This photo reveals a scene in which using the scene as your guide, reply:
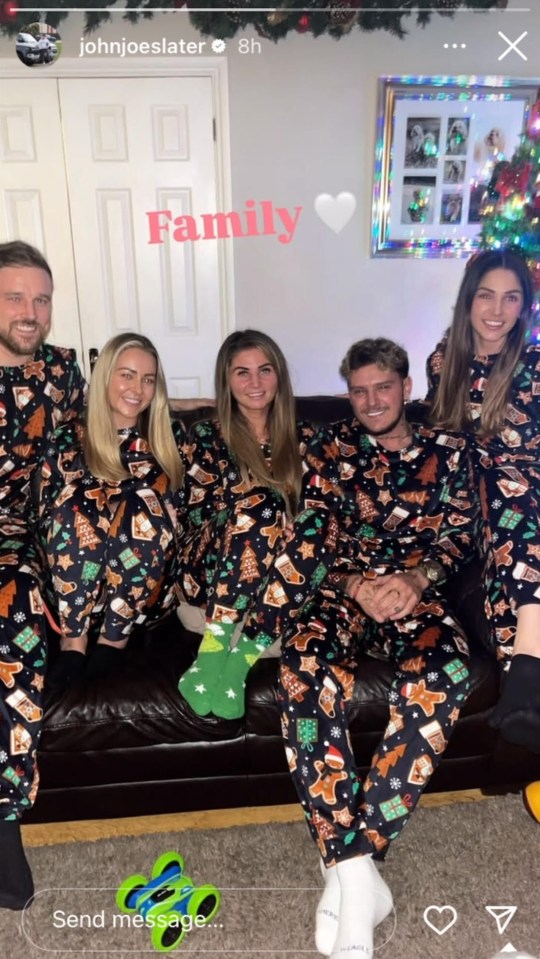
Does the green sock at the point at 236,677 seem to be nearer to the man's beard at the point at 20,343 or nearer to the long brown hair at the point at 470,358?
the long brown hair at the point at 470,358

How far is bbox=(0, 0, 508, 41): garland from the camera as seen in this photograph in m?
2.87

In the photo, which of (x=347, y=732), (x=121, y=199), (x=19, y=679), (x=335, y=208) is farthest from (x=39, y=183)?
(x=347, y=732)

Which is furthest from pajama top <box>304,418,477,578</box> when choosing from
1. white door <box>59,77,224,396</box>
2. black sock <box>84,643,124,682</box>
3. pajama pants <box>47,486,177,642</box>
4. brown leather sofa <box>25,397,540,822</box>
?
white door <box>59,77,224,396</box>

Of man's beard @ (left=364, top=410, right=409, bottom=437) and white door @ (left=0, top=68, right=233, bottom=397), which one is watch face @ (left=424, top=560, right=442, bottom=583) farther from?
white door @ (left=0, top=68, right=233, bottom=397)

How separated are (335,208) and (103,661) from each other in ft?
8.62

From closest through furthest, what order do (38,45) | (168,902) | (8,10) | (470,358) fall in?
(168,902) → (470,358) → (8,10) → (38,45)

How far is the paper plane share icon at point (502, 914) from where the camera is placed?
1.35 m

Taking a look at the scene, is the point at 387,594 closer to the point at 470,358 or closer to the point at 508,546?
the point at 508,546

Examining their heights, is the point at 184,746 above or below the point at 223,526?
below

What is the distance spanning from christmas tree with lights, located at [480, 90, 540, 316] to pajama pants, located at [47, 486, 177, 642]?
6.13 ft

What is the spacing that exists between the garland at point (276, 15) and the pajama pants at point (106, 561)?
94.1 inches

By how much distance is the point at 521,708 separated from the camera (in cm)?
139

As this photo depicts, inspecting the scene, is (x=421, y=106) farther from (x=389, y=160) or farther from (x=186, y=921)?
(x=186, y=921)
